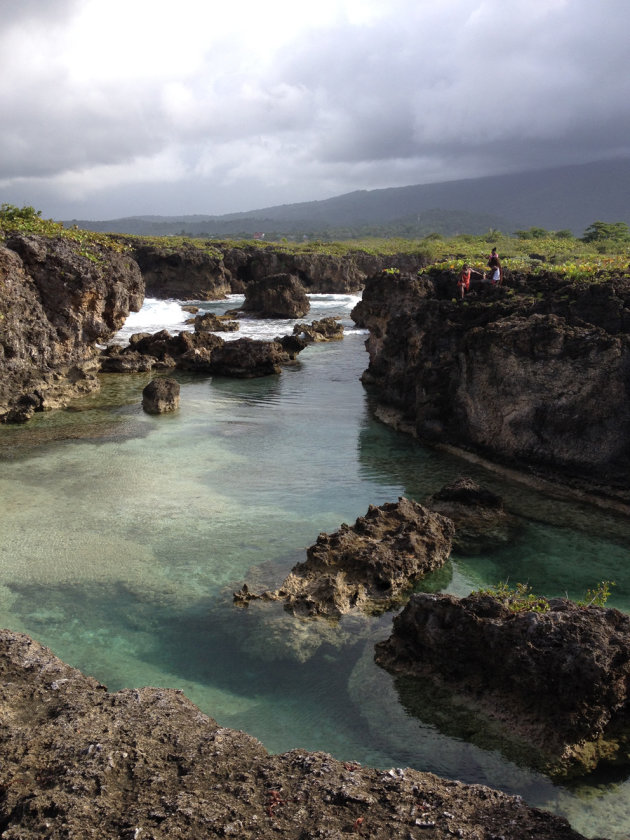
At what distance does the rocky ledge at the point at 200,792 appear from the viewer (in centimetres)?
543

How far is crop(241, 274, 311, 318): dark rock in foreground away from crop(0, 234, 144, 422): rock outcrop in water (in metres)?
26.7

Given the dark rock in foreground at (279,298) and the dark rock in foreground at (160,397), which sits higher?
the dark rock in foreground at (279,298)

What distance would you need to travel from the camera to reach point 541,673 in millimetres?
8414

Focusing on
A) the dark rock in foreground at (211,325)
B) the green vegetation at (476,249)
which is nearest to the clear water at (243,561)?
the green vegetation at (476,249)

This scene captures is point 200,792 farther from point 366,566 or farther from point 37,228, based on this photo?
point 37,228

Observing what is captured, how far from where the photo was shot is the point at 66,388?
26500 millimetres

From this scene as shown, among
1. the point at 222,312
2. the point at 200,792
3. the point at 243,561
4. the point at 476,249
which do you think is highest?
the point at 476,249

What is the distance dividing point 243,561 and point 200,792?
7848 mm

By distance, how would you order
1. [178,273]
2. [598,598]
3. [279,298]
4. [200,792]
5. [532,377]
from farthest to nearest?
[178,273], [279,298], [532,377], [598,598], [200,792]

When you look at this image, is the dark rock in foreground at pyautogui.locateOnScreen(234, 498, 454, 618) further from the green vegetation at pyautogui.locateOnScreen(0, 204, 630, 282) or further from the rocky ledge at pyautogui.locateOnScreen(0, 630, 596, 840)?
the green vegetation at pyautogui.locateOnScreen(0, 204, 630, 282)

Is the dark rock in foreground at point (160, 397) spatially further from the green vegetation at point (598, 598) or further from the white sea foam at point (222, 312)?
the green vegetation at point (598, 598)

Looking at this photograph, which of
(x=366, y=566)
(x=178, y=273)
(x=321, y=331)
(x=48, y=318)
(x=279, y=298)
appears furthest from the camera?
(x=178, y=273)

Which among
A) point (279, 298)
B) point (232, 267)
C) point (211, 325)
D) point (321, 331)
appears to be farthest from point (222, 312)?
point (232, 267)

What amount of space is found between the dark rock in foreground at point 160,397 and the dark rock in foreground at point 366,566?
14.0 meters
